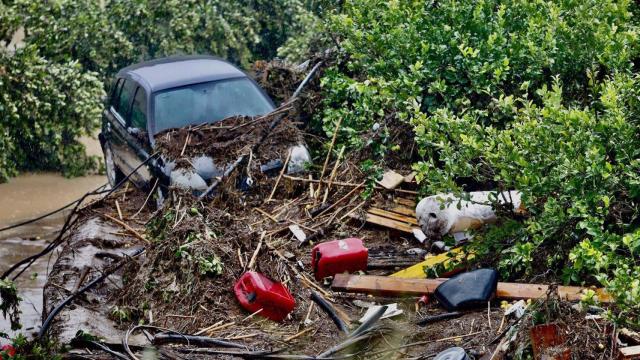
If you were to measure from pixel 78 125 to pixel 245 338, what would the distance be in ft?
29.7

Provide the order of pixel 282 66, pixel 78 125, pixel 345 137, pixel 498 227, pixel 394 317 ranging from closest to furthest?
pixel 394 317 → pixel 498 227 → pixel 345 137 → pixel 282 66 → pixel 78 125

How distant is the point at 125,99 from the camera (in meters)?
11.7

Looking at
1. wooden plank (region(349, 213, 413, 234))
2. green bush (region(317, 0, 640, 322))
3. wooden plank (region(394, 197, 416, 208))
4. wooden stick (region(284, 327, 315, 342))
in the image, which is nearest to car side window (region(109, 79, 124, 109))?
green bush (region(317, 0, 640, 322))

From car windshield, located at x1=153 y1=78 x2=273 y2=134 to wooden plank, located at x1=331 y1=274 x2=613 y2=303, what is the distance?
3.77 metres

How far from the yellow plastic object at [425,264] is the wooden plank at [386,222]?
79 cm

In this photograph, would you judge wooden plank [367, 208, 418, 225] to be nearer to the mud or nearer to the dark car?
the dark car

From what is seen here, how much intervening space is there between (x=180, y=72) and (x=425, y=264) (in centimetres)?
509

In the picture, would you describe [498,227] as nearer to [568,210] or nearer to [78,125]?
[568,210]

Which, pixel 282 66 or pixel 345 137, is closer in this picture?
pixel 345 137

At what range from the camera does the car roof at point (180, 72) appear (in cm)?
1093

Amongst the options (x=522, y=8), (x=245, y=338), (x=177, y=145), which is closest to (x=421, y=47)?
(x=522, y=8)

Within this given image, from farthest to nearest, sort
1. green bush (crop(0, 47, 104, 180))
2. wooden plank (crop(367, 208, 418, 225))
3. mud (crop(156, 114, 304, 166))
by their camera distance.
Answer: green bush (crop(0, 47, 104, 180))
mud (crop(156, 114, 304, 166))
wooden plank (crop(367, 208, 418, 225))

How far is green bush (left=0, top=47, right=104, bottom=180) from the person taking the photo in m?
13.4

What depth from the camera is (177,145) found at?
31.9 ft
